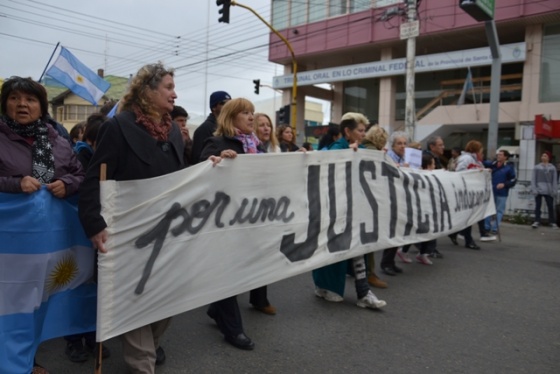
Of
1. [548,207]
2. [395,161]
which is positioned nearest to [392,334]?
[395,161]

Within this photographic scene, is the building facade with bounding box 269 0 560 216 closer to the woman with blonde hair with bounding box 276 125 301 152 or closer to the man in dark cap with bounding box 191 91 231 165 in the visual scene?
the woman with blonde hair with bounding box 276 125 301 152

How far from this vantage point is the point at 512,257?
7168 millimetres

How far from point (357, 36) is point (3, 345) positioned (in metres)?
24.8

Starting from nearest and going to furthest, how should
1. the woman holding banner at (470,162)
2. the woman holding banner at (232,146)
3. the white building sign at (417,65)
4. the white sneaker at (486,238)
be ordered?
the woman holding banner at (232,146) → the woman holding banner at (470,162) → the white sneaker at (486,238) → the white building sign at (417,65)

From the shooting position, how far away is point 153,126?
269 cm

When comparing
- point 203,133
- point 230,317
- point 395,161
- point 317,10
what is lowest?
point 230,317

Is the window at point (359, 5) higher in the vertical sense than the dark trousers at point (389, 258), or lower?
higher

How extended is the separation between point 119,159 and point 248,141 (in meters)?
1.29

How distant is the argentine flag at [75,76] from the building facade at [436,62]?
453 inches

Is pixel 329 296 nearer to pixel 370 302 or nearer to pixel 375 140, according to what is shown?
pixel 370 302

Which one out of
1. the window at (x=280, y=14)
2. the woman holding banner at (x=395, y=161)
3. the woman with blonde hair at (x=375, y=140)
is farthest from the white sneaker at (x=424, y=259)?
the window at (x=280, y=14)

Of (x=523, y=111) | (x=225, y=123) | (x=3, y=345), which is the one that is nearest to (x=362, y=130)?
(x=225, y=123)

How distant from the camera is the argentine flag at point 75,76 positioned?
24.9 feet

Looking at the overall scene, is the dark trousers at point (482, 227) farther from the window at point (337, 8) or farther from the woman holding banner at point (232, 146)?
the window at point (337, 8)
